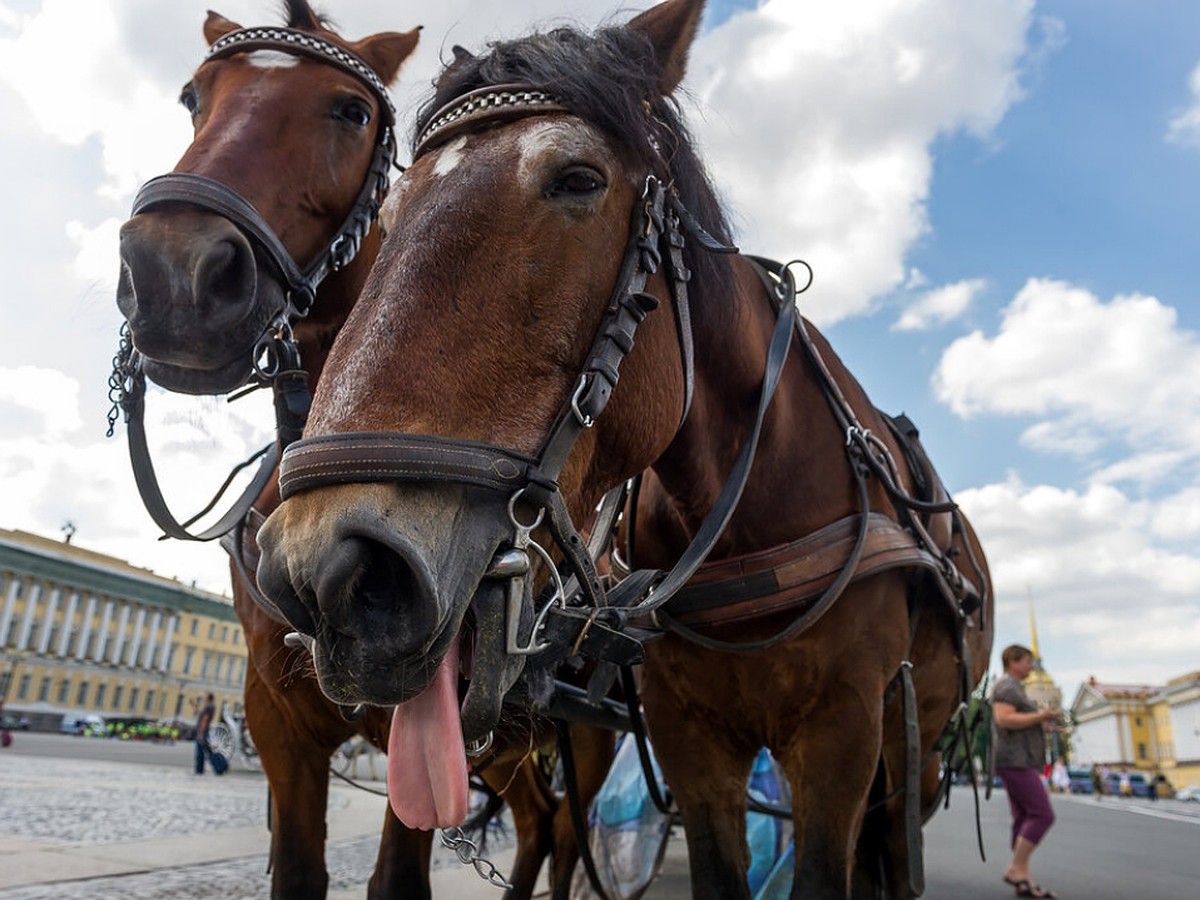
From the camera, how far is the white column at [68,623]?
72250 millimetres

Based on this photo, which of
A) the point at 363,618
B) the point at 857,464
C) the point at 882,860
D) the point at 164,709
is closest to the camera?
the point at 363,618

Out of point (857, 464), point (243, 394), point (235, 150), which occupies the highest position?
point (235, 150)

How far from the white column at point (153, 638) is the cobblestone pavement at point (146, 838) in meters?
74.2

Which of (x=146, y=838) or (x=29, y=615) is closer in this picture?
(x=146, y=838)

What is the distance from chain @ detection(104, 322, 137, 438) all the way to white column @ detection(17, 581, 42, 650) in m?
78.6

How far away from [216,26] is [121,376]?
4.74ft

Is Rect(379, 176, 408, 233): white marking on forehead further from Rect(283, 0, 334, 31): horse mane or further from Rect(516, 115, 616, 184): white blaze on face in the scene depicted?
Rect(283, 0, 334, 31): horse mane

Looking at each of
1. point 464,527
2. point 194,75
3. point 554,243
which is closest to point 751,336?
point 554,243

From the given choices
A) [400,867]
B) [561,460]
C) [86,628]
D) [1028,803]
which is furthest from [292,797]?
[86,628]

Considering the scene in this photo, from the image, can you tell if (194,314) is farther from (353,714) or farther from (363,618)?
(363,618)

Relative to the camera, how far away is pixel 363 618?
121cm

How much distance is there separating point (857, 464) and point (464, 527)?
156 centimetres

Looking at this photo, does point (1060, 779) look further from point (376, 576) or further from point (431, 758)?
point (376, 576)

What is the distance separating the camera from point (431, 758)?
1.30 meters
